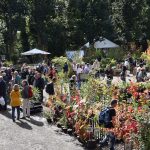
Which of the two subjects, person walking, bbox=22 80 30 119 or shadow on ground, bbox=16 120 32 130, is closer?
shadow on ground, bbox=16 120 32 130

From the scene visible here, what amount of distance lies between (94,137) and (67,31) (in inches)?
1502

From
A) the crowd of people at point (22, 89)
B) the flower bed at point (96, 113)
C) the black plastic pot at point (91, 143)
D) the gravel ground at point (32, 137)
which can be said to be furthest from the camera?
the crowd of people at point (22, 89)

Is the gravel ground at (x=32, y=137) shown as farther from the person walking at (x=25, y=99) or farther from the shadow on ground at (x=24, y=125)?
the person walking at (x=25, y=99)

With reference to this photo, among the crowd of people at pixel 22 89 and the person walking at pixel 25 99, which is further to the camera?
the person walking at pixel 25 99

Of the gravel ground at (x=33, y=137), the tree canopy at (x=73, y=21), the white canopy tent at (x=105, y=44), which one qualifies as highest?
the tree canopy at (x=73, y=21)

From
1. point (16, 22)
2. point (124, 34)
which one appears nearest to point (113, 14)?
point (124, 34)

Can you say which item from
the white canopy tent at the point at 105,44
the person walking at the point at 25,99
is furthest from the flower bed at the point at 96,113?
the white canopy tent at the point at 105,44

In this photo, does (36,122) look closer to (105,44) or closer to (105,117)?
(105,117)

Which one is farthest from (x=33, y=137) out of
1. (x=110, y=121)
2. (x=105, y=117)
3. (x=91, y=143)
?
(x=110, y=121)

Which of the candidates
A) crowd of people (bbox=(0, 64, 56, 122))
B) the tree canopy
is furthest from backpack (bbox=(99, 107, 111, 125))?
the tree canopy


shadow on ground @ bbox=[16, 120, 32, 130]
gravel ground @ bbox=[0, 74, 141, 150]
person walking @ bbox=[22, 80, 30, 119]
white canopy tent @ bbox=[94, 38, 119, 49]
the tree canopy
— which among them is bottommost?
gravel ground @ bbox=[0, 74, 141, 150]

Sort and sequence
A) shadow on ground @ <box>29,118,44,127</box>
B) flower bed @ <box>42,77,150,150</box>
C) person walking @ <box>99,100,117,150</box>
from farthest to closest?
1. shadow on ground @ <box>29,118,44,127</box>
2. person walking @ <box>99,100,117,150</box>
3. flower bed @ <box>42,77,150,150</box>

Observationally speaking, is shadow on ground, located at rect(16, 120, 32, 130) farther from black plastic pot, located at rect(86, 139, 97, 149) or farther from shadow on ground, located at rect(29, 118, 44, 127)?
black plastic pot, located at rect(86, 139, 97, 149)

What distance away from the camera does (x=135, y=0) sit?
50.9 m
